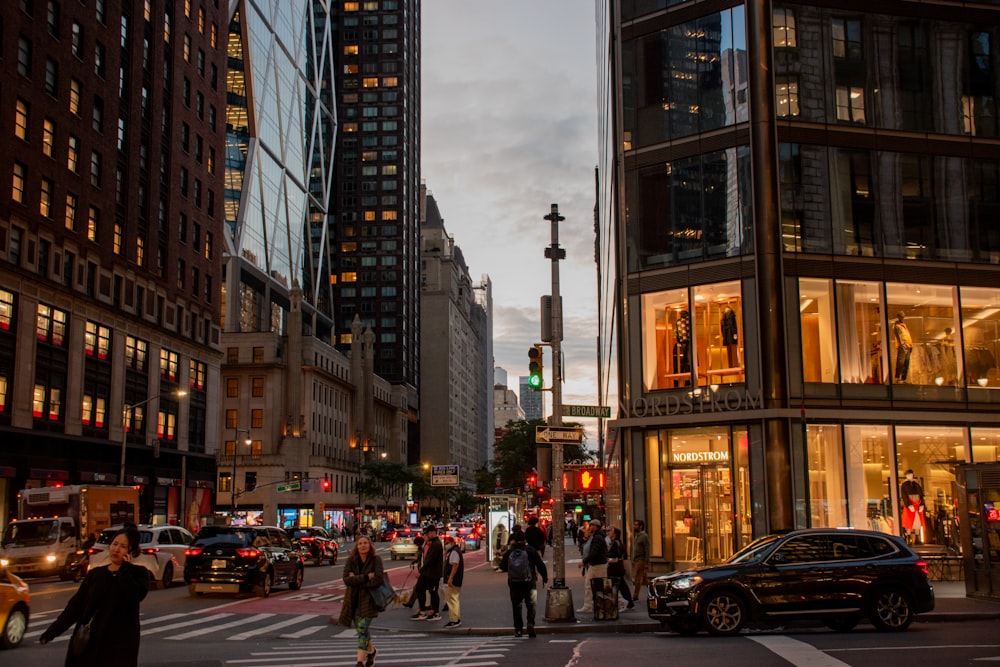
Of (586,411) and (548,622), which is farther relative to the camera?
(586,411)

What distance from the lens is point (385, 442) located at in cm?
14638

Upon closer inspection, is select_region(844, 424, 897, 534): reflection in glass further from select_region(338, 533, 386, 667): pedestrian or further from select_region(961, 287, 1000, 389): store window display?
select_region(338, 533, 386, 667): pedestrian

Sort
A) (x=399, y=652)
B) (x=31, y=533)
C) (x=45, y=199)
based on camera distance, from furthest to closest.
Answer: (x=45, y=199) < (x=31, y=533) < (x=399, y=652)

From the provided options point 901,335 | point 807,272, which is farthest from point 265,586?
point 901,335

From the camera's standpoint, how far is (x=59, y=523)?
34500 millimetres

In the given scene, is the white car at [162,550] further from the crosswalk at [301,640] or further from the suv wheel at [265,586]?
the crosswalk at [301,640]

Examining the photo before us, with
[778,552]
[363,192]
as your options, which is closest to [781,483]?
[778,552]

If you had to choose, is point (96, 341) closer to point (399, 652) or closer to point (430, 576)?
point (430, 576)

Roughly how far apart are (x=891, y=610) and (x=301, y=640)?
1049cm

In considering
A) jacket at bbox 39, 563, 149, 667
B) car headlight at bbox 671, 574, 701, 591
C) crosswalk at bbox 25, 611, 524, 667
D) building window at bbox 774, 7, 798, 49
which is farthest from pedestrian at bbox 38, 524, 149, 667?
building window at bbox 774, 7, 798, 49

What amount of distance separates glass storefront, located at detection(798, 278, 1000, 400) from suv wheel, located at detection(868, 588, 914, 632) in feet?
42.9

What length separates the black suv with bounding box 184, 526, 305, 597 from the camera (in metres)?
25.9

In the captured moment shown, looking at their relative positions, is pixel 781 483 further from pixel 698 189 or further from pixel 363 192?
pixel 363 192

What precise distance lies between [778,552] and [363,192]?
539ft
